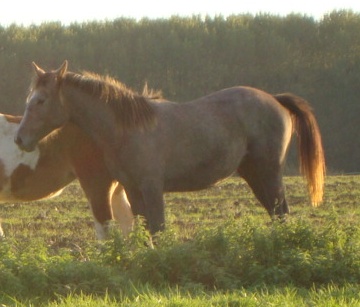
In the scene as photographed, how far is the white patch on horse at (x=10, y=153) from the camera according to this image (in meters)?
10.0

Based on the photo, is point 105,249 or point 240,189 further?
point 240,189

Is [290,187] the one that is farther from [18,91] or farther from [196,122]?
[18,91]

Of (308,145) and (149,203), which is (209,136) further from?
→ (308,145)

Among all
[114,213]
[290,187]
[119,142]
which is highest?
[119,142]

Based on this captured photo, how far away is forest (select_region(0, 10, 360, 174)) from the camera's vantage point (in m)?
31.2

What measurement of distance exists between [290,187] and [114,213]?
8.98 meters

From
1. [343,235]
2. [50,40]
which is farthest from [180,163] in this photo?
[50,40]

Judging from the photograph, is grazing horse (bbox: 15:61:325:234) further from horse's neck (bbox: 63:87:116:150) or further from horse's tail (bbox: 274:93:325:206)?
horse's tail (bbox: 274:93:325:206)

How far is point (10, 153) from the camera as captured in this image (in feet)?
33.1

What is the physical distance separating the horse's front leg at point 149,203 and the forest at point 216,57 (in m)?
21.0

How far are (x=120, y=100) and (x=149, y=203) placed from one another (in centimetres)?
100

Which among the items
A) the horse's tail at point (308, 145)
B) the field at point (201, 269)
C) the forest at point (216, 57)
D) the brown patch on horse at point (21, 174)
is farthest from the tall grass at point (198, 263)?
the forest at point (216, 57)

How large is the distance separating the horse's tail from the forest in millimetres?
19425

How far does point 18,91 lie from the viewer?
30703mm
